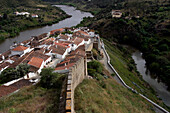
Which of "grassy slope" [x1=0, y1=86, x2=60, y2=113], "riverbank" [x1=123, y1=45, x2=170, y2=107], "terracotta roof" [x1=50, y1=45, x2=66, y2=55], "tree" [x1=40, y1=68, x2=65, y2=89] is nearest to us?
"grassy slope" [x1=0, y1=86, x2=60, y2=113]

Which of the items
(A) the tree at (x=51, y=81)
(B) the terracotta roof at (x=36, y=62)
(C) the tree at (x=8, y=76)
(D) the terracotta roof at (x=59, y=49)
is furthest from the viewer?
(D) the terracotta roof at (x=59, y=49)

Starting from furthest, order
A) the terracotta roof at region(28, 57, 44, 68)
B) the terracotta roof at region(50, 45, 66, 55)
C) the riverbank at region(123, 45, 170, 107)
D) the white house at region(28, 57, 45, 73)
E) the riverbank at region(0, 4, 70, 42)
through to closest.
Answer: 1. the riverbank at region(0, 4, 70, 42)
2. the riverbank at region(123, 45, 170, 107)
3. the terracotta roof at region(50, 45, 66, 55)
4. the terracotta roof at region(28, 57, 44, 68)
5. the white house at region(28, 57, 45, 73)

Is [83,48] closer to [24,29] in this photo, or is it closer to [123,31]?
[123,31]

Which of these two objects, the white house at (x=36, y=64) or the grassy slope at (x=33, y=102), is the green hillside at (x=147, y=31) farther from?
the grassy slope at (x=33, y=102)

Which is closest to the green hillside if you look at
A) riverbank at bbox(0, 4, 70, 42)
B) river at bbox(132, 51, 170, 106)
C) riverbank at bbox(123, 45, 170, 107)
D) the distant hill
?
riverbank at bbox(123, 45, 170, 107)

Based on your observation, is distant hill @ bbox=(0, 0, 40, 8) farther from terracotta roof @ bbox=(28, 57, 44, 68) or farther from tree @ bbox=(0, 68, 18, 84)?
tree @ bbox=(0, 68, 18, 84)

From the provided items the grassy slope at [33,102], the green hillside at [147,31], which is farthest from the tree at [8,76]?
the green hillside at [147,31]
